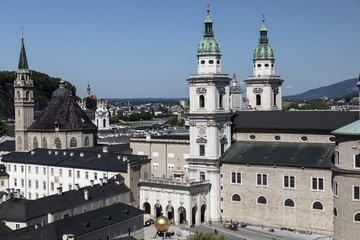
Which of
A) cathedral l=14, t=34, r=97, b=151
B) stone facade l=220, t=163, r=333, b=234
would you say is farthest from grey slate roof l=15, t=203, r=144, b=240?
cathedral l=14, t=34, r=97, b=151

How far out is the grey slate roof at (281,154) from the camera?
6425 centimetres

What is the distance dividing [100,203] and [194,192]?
11.9m

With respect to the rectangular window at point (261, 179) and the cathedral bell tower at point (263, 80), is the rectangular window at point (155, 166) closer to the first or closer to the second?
the cathedral bell tower at point (263, 80)

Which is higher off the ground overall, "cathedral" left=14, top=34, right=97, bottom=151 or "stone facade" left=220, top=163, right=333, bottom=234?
"cathedral" left=14, top=34, right=97, bottom=151

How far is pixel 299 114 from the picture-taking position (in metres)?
71.9

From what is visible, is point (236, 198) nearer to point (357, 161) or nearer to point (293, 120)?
point (293, 120)

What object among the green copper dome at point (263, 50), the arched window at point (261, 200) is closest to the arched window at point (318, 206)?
the arched window at point (261, 200)

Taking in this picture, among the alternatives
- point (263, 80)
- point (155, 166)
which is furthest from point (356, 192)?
point (155, 166)

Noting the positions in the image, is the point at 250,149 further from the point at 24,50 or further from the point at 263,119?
the point at 24,50

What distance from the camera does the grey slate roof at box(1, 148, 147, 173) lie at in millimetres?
74500

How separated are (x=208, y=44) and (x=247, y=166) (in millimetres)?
17175

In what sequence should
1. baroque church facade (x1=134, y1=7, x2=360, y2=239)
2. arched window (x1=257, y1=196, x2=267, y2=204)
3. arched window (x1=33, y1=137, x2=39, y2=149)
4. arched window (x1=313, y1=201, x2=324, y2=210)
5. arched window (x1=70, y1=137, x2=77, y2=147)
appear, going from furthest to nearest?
arched window (x1=33, y1=137, x2=39, y2=149) < arched window (x1=70, y1=137, x2=77, y2=147) < arched window (x1=257, y1=196, x2=267, y2=204) < baroque church facade (x1=134, y1=7, x2=360, y2=239) < arched window (x1=313, y1=201, x2=324, y2=210)

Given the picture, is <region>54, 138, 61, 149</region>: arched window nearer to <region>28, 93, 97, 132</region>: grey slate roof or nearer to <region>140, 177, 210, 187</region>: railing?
<region>28, 93, 97, 132</region>: grey slate roof

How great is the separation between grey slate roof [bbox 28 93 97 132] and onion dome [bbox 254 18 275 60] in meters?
34.1
